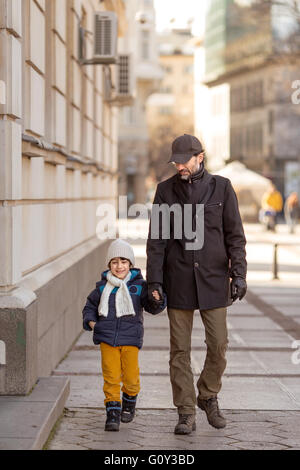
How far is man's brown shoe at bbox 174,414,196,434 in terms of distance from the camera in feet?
22.6

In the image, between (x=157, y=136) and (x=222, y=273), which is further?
(x=157, y=136)

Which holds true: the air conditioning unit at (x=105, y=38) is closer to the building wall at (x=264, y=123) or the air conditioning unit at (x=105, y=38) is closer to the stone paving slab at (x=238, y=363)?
the stone paving slab at (x=238, y=363)

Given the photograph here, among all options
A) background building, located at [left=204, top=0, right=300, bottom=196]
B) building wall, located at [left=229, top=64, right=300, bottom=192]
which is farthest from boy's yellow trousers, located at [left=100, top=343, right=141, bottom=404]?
building wall, located at [left=229, top=64, right=300, bottom=192]

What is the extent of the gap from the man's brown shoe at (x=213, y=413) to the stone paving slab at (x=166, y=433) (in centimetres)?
4

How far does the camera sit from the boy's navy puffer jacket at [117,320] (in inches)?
276

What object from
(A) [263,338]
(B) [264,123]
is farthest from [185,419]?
(B) [264,123]

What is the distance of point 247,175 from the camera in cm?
5306

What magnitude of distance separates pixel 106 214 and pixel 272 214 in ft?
72.6

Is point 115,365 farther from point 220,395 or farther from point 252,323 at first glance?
point 252,323

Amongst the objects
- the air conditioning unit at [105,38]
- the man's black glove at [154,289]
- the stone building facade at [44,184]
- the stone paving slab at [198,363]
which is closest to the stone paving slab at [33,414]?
the stone building facade at [44,184]

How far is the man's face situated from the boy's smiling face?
65 cm

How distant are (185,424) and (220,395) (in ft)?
4.70
